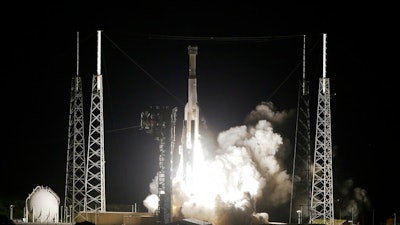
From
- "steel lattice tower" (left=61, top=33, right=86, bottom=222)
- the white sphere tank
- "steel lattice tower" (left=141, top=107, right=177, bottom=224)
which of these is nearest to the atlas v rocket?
"steel lattice tower" (left=141, top=107, right=177, bottom=224)

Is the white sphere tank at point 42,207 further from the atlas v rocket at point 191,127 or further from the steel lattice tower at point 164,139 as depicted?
the atlas v rocket at point 191,127

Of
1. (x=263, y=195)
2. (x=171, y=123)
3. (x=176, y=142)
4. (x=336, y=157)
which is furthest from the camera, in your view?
(x=336, y=157)

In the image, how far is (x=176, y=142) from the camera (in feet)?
157

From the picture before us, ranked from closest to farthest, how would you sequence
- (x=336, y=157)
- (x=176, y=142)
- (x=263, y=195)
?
(x=176, y=142)
(x=263, y=195)
(x=336, y=157)

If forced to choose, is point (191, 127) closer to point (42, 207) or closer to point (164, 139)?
point (164, 139)

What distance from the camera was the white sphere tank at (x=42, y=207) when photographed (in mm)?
44938

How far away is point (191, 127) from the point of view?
46.8m

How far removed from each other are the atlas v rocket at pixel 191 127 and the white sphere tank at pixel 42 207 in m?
7.02

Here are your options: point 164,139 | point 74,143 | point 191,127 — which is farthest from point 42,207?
point 191,127

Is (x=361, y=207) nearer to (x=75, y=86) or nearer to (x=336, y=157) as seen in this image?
(x=336, y=157)

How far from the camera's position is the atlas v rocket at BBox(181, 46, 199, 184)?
46.8m

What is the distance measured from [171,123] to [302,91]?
646 centimetres

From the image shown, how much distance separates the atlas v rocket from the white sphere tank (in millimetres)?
7022

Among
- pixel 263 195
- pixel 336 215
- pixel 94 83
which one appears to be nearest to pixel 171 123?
pixel 94 83
